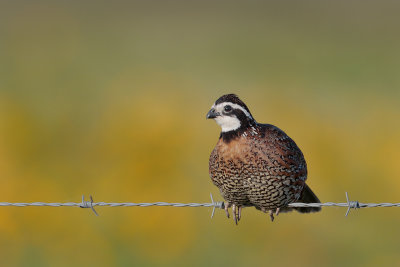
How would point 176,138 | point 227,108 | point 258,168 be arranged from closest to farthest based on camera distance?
point 258,168, point 227,108, point 176,138

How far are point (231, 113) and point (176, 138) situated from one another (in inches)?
Result: 136

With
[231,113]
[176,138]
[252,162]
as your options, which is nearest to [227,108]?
[231,113]

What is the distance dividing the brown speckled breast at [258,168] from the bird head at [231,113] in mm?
75

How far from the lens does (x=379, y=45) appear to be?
14242 millimetres

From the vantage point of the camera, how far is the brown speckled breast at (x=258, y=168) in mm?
4988

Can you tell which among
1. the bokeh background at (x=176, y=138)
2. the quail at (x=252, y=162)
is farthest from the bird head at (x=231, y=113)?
the bokeh background at (x=176, y=138)

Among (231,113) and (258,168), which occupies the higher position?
(231,113)

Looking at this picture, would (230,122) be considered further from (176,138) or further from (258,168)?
(176,138)

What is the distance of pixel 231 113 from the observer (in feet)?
16.9

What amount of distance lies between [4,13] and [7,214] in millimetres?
12065

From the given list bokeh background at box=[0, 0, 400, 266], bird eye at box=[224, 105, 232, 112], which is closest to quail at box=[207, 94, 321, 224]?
bird eye at box=[224, 105, 232, 112]

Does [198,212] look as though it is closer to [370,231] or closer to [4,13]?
[370,231]

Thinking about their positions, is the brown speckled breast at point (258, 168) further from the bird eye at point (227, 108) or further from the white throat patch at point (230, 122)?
the bird eye at point (227, 108)

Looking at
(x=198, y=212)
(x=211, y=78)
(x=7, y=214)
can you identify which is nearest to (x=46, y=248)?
(x=7, y=214)
